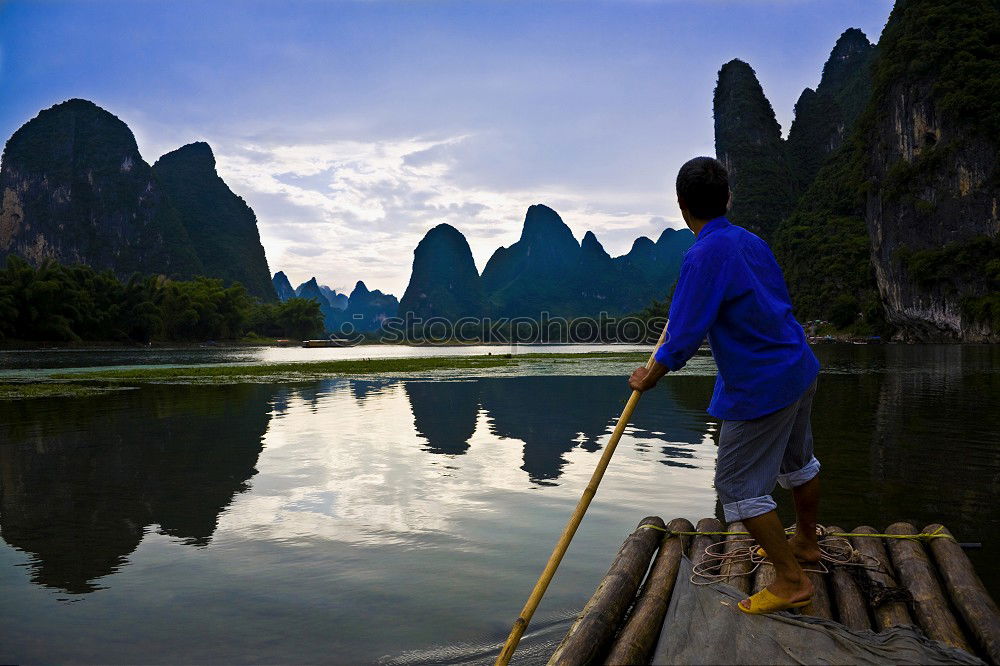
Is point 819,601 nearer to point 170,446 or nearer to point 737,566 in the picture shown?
point 737,566

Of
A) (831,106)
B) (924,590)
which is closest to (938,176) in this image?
(924,590)

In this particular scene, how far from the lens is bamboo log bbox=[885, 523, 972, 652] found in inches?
101

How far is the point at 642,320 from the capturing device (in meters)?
110

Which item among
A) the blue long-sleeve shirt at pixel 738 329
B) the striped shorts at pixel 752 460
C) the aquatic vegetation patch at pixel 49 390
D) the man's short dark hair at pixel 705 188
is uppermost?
the man's short dark hair at pixel 705 188

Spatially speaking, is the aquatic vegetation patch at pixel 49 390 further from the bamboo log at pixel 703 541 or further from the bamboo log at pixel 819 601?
the bamboo log at pixel 819 601

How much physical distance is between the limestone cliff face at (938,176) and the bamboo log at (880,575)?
60.3 meters

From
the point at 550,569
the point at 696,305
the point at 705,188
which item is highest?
the point at 705,188

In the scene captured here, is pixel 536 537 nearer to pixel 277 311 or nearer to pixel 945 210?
pixel 945 210

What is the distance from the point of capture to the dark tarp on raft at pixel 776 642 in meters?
2.35

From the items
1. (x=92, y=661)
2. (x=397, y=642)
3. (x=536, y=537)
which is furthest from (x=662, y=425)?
(x=92, y=661)

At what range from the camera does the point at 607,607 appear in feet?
8.91

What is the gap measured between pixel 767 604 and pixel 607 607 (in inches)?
26.3

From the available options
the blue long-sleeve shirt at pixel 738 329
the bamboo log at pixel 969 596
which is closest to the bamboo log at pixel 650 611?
the blue long-sleeve shirt at pixel 738 329

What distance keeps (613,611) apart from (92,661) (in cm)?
246
